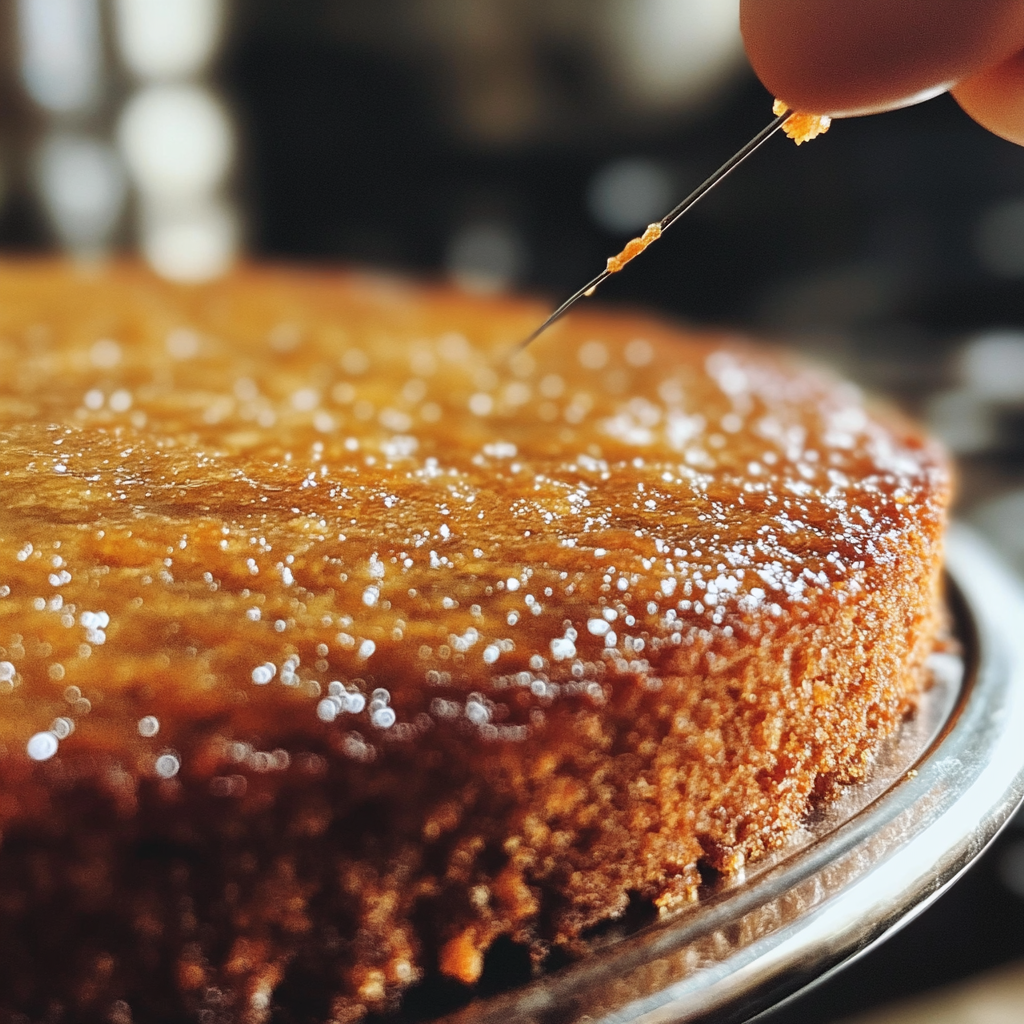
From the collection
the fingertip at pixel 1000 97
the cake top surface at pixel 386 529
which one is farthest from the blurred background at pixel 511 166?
the fingertip at pixel 1000 97

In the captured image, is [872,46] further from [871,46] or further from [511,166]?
[511,166]

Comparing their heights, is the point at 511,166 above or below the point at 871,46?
below

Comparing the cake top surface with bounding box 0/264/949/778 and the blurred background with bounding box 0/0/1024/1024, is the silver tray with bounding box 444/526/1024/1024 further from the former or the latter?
the blurred background with bounding box 0/0/1024/1024

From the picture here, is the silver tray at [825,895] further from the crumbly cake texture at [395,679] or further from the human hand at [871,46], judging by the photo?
the human hand at [871,46]

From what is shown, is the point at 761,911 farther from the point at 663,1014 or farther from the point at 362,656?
the point at 362,656

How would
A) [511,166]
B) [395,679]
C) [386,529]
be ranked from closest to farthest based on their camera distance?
[395,679] → [386,529] → [511,166]

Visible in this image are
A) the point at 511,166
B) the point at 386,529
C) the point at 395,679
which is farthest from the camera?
the point at 511,166

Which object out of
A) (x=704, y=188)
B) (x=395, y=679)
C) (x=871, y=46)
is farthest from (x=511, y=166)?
(x=395, y=679)
